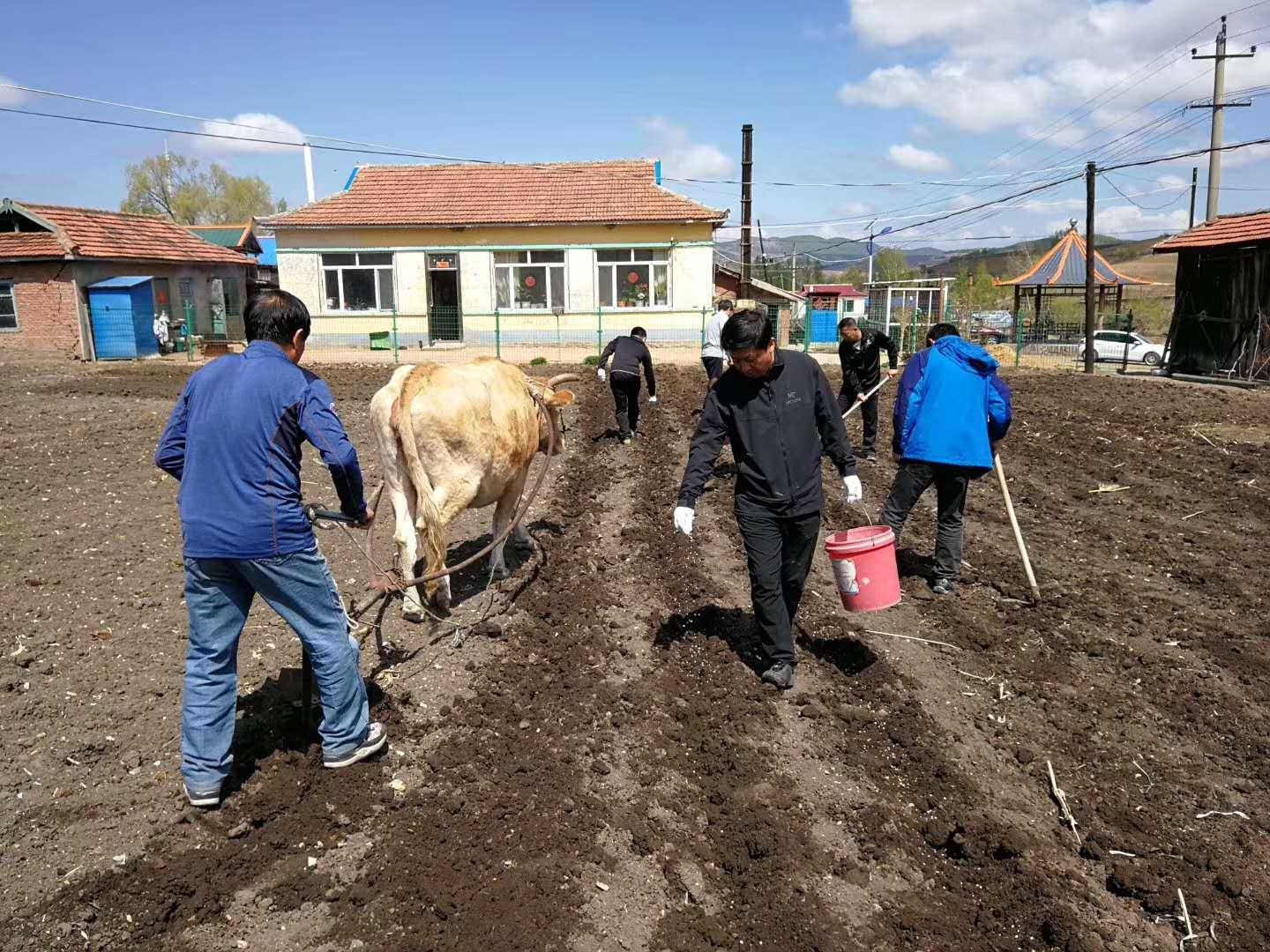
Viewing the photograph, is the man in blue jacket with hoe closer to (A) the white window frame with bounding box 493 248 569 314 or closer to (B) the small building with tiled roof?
(B) the small building with tiled roof

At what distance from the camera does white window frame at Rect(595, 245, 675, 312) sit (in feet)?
80.0

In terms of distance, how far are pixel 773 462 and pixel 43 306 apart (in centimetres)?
2386

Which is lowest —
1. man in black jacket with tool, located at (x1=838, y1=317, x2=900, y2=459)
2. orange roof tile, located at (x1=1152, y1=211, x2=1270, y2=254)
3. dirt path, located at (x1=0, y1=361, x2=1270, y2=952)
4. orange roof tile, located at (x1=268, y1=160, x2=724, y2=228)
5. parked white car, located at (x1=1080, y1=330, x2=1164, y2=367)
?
dirt path, located at (x1=0, y1=361, x2=1270, y2=952)

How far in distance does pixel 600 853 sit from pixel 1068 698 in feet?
9.25

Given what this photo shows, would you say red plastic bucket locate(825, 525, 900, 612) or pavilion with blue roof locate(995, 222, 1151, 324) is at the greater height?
pavilion with blue roof locate(995, 222, 1151, 324)

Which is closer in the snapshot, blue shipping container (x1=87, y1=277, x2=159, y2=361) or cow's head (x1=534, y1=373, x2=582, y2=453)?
cow's head (x1=534, y1=373, x2=582, y2=453)

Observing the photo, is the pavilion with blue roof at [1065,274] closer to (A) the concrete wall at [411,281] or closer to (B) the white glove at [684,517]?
(A) the concrete wall at [411,281]

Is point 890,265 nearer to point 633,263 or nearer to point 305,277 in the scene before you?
point 633,263

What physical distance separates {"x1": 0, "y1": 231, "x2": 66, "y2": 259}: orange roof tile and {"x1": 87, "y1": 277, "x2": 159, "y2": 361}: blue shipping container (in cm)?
117

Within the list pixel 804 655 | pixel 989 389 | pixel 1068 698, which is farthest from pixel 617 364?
pixel 1068 698

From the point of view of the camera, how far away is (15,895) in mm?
3254

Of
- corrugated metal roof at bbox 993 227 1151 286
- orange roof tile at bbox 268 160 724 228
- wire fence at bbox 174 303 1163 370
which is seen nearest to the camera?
wire fence at bbox 174 303 1163 370

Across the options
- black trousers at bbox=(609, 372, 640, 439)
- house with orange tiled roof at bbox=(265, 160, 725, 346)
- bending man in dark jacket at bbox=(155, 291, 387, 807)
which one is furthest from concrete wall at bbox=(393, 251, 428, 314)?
bending man in dark jacket at bbox=(155, 291, 387, 807)

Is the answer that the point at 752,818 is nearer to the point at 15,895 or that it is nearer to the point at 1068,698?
the point at 1068,698
